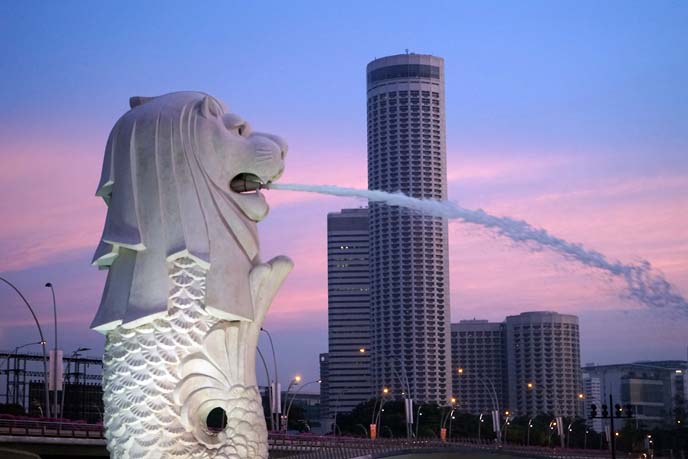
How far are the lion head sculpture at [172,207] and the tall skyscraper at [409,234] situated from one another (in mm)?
136108

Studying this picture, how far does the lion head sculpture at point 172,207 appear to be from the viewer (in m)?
15.6

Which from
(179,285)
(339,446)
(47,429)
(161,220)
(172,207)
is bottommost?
(339,446)

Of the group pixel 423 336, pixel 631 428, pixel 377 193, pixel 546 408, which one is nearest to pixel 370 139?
pixel 423 336

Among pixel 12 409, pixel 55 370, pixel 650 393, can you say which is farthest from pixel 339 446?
pixel 650 393

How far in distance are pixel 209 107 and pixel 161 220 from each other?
1.77 meters

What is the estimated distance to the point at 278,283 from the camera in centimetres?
1669

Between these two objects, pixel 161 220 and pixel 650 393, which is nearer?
pixel 161 220

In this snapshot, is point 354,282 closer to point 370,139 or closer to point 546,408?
point 370,139

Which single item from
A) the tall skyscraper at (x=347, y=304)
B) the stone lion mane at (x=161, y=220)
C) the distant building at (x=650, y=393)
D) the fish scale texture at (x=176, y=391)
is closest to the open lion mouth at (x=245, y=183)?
the stone lion mane at (x=161, y=220)

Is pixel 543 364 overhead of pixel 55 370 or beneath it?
overhead

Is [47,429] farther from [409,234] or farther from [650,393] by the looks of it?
[409,234]

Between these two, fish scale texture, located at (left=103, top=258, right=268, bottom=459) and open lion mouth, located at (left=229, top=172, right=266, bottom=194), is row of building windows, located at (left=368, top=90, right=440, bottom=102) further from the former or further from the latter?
fish scale texture, located at (left=103, top=258, right=268, bottom=459)

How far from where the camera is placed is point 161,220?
51.4 ft

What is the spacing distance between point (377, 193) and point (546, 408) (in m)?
155
